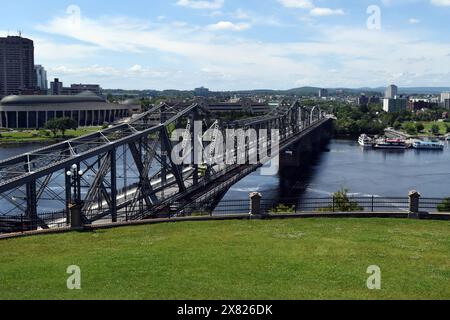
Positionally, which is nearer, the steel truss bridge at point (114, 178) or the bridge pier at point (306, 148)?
the steel truss bridge at point (114, 178)

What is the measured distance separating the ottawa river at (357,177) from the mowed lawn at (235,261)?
144ft

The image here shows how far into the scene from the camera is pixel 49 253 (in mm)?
18500

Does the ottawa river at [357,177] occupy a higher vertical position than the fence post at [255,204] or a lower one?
lower

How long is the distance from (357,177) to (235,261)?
73.1m

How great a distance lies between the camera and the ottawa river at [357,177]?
73.2m

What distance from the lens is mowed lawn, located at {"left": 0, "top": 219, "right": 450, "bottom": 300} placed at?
1401cm

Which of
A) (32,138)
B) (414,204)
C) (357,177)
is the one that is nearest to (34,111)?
(32,138)

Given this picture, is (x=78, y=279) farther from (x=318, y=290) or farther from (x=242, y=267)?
(x=318, y=290)

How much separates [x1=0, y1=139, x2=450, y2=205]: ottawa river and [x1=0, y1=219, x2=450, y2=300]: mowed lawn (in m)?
43.9

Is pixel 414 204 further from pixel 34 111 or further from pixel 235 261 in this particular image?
pixel 34 111

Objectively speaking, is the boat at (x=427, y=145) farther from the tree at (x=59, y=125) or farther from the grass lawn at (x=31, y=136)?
the tree at (x=59, y=125)

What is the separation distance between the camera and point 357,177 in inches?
3420

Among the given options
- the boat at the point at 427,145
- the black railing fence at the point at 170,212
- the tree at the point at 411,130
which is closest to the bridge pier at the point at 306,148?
the boat at the point at 427,145
